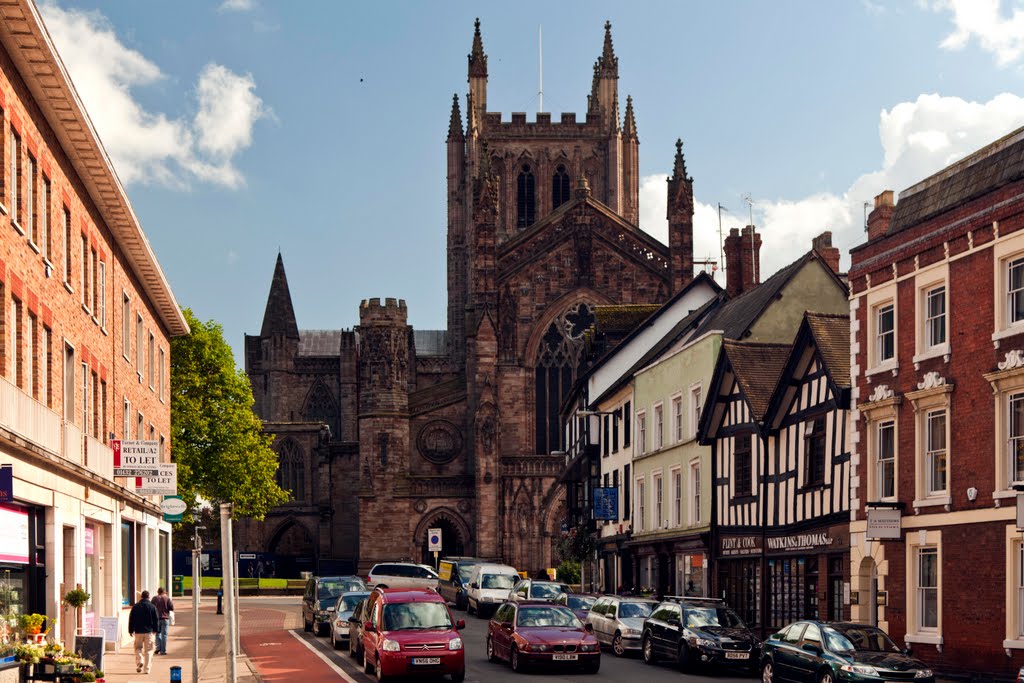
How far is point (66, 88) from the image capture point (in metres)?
23.6

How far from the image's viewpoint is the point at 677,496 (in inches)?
1694

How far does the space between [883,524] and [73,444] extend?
48.4 feet

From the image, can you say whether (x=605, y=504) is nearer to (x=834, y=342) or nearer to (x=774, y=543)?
(x=774, y=543)

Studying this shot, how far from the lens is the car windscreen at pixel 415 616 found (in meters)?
25.9

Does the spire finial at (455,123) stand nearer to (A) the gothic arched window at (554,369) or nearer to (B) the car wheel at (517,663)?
(A) the gothic arched window at (554,369)

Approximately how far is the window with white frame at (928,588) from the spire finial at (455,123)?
238ft

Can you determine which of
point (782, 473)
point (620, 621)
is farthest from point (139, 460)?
point (782, 473)

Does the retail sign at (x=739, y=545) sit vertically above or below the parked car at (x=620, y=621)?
above

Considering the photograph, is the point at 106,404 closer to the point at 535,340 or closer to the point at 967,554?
the point at 967,554

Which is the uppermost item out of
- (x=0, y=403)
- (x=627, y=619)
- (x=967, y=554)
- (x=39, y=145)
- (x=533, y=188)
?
(x=533, y=188)

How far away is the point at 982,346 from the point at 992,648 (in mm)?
5058

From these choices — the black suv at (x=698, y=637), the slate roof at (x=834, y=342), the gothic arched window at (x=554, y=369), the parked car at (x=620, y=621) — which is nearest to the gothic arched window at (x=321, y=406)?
the gothic arched window at (x=554, y=369)

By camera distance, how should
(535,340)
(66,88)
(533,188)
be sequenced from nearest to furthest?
(66,88) < (535,340) < (533,188)

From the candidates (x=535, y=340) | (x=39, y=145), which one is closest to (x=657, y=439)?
(x=39, y=145)
